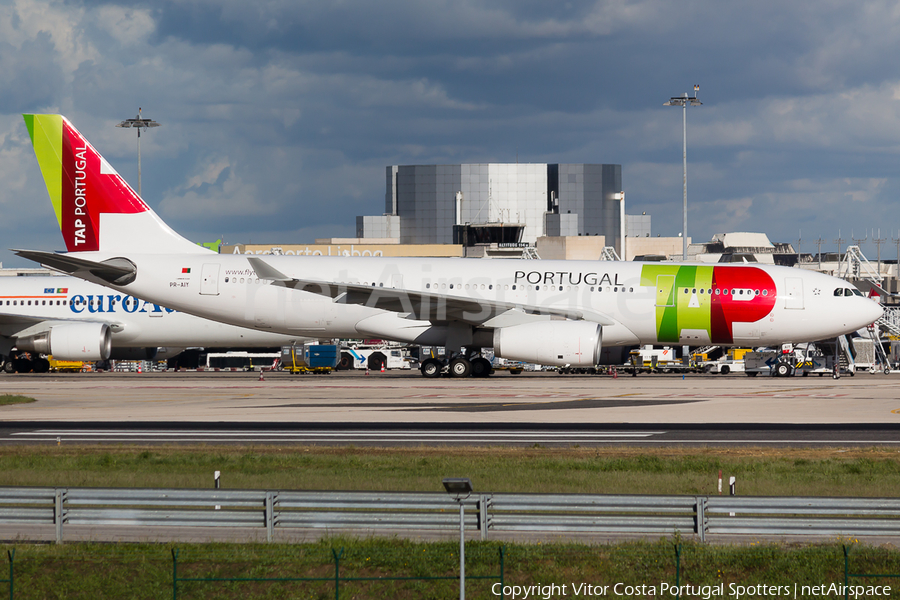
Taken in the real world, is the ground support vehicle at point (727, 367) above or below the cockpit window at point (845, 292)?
below

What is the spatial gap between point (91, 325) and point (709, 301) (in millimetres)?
30742

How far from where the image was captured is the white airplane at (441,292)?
37.9 metres

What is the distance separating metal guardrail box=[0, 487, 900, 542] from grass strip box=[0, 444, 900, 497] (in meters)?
3.13

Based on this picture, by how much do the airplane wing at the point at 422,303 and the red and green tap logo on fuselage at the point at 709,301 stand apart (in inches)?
96.4

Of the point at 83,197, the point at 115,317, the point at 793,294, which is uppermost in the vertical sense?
the point at 83,197

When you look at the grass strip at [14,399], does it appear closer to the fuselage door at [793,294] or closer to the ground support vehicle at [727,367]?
the fuselage door at [793,294]

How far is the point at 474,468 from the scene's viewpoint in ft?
55.7

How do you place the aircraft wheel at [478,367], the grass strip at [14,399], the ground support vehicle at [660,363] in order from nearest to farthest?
the grass strip at [14,399] < the aircraft wheel at [478,367] < the ground support vehicle at [660,363]

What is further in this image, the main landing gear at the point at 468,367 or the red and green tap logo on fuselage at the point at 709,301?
the main landing gear at the point at 468,367

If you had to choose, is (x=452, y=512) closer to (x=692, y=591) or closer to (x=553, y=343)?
(x=692, y=591)

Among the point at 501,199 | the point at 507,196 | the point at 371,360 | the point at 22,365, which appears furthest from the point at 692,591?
the point at 507,196

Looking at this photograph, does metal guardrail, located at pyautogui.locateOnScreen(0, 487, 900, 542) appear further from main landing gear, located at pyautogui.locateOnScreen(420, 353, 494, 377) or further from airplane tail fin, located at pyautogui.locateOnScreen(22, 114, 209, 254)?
airplane tail fin, located at pyautogui.locateOnScreen(22, 114, 209, 254)

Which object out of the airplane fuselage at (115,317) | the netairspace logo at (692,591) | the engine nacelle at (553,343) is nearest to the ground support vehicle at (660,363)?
the engine nacelle at (553,343)

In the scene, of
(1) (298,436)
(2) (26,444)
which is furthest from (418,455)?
(2) (26,444)
